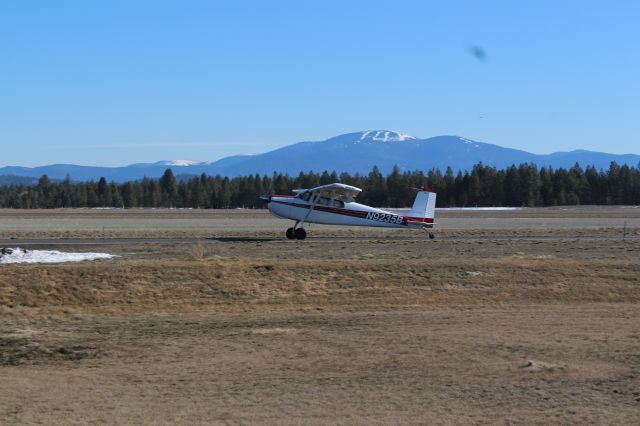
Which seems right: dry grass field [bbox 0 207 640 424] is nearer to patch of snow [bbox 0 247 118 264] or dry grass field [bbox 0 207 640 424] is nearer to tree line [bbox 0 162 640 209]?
patch of snow [bbox 0 247 118 264]

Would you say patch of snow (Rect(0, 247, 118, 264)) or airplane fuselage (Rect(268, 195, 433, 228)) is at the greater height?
airplane fuselage (Rect(268, 195, 433, 228))

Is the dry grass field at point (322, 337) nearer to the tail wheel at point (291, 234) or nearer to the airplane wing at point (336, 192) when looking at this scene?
the airplane wing at point (336, 192)

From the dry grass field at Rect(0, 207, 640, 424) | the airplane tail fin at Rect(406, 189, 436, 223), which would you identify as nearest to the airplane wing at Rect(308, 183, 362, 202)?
the airplane tail fin at Rect(406, 189, 436, 223)

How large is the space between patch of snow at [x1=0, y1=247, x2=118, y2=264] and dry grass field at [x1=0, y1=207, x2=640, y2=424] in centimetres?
151

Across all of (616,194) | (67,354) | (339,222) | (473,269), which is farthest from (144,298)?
(616,194)

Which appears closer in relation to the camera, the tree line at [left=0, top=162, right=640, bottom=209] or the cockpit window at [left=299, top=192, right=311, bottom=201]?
the cockpit window at [left=299, top=192, right=311, bottom=201]

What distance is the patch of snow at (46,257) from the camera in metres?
27.4

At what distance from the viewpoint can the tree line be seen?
127 metres

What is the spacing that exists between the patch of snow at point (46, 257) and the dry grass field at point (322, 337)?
151cm

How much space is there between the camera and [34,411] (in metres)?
11.4

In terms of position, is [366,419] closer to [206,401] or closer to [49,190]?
[206,401]

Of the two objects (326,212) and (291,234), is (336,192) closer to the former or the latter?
(326,212)

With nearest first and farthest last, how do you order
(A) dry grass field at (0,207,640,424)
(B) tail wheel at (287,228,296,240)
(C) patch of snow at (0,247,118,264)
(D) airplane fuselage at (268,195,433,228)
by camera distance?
(A) dry grass field at (0,207,640,424) < (C) patch of snow at (0,247,118,264) < (B) tail wheel at (287,228,296,240) < (D) airplane fuselage at (268,195,433,228)

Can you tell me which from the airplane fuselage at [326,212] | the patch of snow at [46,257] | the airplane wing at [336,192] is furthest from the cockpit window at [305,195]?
the patch of snow at [46,257]
